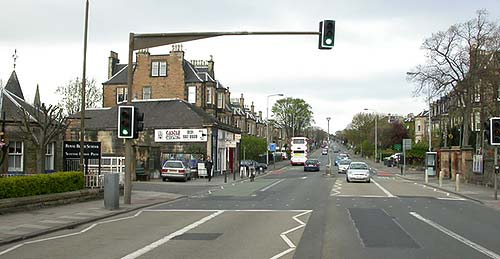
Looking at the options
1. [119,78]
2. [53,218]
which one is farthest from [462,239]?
[119,78]

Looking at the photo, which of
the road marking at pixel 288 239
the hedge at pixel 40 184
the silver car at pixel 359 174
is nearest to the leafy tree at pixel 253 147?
the silver car at pixel 359 174

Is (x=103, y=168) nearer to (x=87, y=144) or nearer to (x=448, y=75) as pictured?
(x=87, y=144)

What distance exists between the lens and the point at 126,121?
20547 millimetres

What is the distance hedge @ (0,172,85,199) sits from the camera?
18312 millimetres

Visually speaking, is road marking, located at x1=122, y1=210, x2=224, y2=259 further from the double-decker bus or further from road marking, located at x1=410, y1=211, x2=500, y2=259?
the double-decker bus

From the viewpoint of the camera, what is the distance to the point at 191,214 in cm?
1909

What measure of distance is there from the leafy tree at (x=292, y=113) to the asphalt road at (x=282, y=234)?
329 feet

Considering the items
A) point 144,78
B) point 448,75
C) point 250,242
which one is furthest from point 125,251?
point 144,78

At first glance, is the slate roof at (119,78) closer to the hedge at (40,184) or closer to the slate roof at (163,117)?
the slate roof at (163,117)

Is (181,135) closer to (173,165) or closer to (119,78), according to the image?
(173,165)

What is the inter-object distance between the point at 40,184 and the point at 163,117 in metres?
33.8

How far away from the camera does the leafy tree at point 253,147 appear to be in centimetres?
7656

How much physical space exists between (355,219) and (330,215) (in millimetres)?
1291

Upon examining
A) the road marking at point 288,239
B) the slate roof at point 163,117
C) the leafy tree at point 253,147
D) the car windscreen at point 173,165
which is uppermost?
the slate roof at point 163,117
